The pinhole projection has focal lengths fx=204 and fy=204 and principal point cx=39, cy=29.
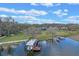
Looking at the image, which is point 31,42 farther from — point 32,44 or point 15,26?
point 15,26

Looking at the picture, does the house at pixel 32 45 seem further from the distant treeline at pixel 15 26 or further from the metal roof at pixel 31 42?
the distant treeline at pixel 15 26

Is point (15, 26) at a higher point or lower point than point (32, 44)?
higher

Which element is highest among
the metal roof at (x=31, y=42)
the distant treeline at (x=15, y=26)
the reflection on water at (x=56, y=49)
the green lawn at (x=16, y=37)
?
the distant treeline at (x=15, y=26)

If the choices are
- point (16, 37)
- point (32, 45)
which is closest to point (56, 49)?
point (32, 45)

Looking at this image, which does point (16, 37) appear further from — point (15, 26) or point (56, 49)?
point (56, 49)

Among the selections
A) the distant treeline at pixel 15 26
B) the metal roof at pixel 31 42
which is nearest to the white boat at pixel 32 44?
the metal roof at pixel 31 42

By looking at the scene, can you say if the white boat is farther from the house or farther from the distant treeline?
the distant treeline

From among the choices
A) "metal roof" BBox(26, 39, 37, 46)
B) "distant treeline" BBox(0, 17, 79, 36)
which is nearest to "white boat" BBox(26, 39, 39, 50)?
"metal roof" BBox(26, 39, 37, 46)

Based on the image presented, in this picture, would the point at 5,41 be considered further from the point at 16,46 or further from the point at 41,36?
the point at 41,36

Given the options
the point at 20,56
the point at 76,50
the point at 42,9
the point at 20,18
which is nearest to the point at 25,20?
the point at 20,18
